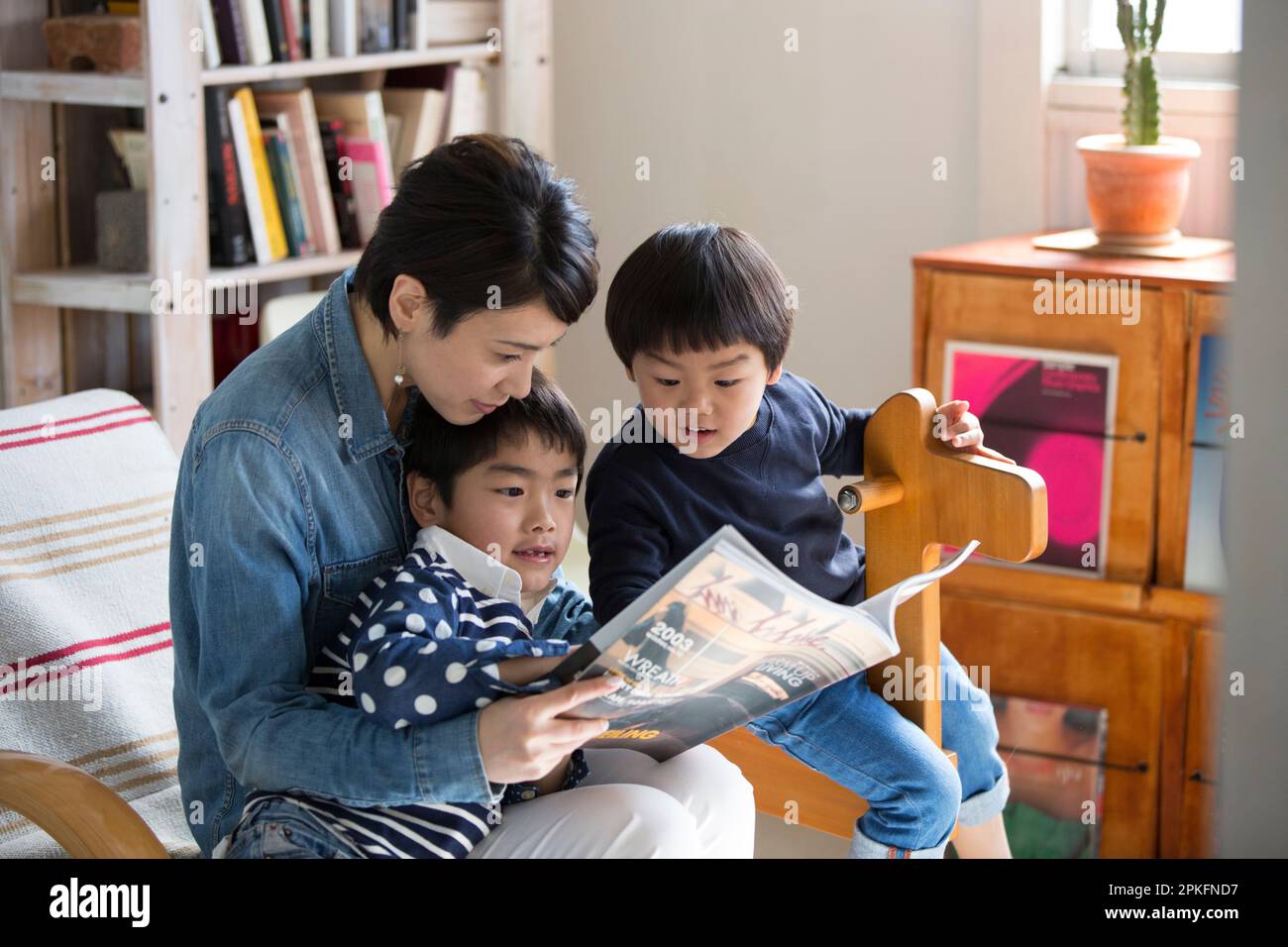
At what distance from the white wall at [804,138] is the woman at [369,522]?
1545 millimetres

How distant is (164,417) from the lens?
2254 mm

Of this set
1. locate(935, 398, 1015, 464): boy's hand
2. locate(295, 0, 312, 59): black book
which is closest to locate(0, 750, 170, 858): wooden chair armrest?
locate(935, 398, 1015, 464): boy's hand

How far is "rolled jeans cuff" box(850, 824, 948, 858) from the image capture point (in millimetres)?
1496

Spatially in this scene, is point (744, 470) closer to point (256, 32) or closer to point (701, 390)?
point (701, 390)

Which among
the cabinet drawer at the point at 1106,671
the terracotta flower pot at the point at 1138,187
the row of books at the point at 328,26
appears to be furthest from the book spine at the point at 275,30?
the cabinet drawer at the point at 1106,671

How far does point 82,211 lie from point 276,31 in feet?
1.40

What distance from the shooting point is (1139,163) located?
2.29m

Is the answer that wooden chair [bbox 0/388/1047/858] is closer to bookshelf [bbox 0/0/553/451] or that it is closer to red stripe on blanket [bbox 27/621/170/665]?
red stripe on blanket [bbox 27/621/170/665]

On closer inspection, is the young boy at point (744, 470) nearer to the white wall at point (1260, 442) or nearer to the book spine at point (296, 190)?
the white wall at point (1260, 442)

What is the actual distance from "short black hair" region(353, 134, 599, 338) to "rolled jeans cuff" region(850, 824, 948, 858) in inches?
25.3

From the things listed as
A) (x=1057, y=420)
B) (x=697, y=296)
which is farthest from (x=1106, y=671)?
(x=697, y=296)

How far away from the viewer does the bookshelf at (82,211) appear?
2168mm
